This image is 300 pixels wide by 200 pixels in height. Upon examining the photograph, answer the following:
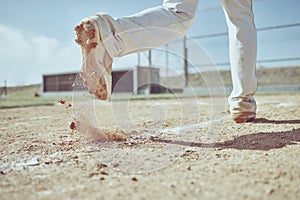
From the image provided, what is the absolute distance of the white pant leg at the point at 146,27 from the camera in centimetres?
115

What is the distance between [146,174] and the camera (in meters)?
0.83

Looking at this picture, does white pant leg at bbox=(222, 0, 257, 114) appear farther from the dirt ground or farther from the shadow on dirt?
the shadow on dirt

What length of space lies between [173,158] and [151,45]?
0.52 m

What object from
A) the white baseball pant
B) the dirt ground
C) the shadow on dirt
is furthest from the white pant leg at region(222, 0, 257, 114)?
the shadow on dirt

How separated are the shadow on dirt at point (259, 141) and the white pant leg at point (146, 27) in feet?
1.36

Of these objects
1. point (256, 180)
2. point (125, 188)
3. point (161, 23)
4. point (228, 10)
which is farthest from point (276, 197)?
point (228, 10)

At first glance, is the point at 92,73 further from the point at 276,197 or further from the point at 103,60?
the point at 276,197

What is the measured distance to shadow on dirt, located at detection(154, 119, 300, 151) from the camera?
3.73ft

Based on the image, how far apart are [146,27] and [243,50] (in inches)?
24.5

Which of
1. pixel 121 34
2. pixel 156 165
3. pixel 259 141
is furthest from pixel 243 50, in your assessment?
pixel 156 165

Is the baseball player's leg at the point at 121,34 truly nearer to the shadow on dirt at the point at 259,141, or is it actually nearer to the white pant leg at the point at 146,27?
the white pant leg at the point at 146,27

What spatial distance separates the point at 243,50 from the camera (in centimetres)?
163

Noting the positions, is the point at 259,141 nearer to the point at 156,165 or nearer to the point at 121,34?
the point at 156,165

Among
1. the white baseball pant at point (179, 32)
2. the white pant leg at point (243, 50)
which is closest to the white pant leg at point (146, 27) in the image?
the white baseball pant at point (179, 32)
